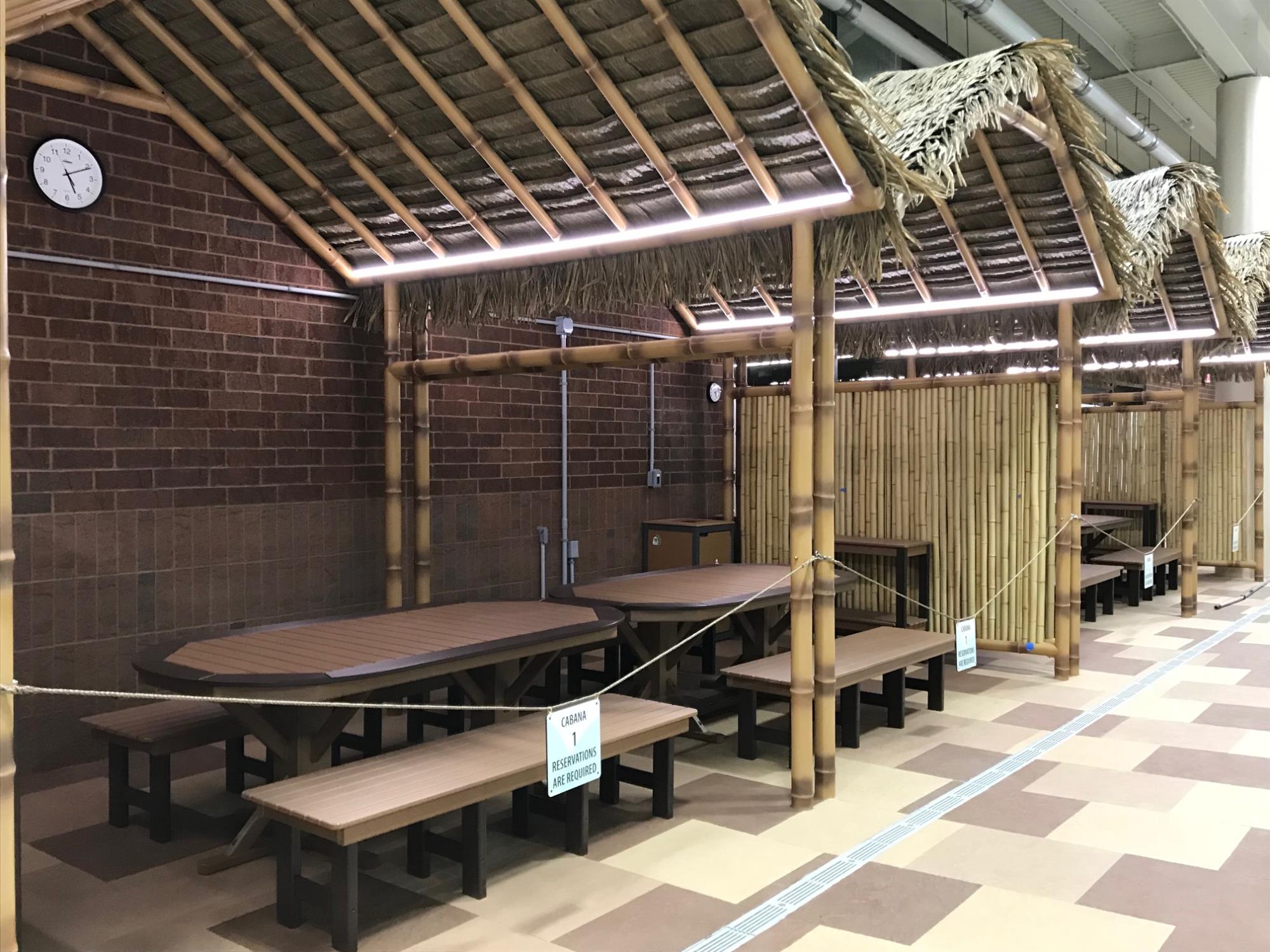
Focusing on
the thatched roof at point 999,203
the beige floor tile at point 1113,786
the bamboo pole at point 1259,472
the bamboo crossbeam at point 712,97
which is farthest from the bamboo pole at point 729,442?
the bamboo pole at point 1259,472

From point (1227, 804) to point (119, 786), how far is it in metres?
4.53

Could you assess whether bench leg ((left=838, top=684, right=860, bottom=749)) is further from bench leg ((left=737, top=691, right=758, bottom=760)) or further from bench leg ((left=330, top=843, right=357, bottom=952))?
bench leg ((left=330, top=843, right=357, bottom=952))

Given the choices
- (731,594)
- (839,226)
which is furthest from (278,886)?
(839,226)

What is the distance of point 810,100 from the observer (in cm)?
387

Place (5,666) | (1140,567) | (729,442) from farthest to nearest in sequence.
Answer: (1140,567) < (729,442) < (5,666)

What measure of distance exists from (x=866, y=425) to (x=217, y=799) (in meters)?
4.91

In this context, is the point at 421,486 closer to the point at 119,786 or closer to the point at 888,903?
the point at 119,786

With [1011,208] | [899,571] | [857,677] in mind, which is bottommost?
[857,677]

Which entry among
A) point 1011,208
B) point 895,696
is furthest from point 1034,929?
point 1011,208

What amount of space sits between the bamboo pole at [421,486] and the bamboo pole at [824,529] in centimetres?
258

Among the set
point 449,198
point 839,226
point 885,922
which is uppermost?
point 449,198

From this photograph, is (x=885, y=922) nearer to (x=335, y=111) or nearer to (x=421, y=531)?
(x=421, y=531)

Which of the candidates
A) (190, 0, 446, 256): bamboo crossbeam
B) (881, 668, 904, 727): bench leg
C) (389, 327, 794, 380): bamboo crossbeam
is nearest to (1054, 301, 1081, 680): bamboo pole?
(881, 668, 904, 727): bench leg

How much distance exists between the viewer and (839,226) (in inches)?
167
